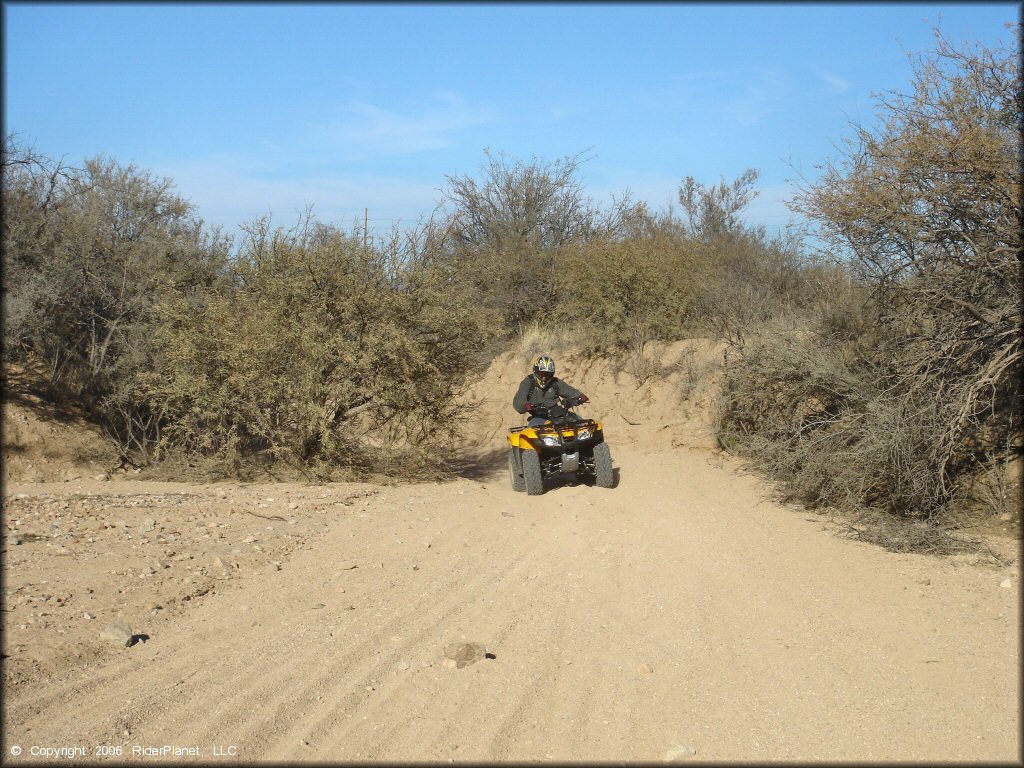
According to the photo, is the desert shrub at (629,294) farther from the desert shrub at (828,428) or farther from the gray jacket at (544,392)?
the gray jacket at (544,392)

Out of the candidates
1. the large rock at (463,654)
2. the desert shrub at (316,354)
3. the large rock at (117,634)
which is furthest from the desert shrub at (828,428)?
the large rock at (117,634)

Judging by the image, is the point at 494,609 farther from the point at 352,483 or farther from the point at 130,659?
the point at 352,483

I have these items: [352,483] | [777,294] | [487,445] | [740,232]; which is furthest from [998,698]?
[740,232]

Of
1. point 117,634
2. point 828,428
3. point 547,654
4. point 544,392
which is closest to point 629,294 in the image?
point 544,392

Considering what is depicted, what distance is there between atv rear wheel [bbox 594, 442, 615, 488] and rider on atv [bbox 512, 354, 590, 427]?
73 cm

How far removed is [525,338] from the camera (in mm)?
21234

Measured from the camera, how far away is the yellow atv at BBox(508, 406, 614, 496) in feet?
35.8

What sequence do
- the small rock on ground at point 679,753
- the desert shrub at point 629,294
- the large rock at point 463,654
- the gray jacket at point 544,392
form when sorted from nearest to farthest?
the small rock on ground at point 679,753
the large rock at point 463,654
the gray jacket at point 544,392
the desert shrub at point 629,294

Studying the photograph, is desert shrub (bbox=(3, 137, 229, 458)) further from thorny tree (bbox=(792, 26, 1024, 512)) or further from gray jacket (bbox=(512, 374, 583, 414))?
thorny tree (bbox=(792, 26, 1024, 512))

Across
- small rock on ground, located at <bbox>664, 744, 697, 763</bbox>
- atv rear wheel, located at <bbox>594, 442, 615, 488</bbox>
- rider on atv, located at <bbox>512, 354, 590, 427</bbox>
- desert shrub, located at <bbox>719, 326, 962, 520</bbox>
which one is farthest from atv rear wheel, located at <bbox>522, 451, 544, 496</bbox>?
small rock on ground, located at <bbox>664, 744, 697, 763</bbox>

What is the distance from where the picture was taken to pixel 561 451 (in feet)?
36.1

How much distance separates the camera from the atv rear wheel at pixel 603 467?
11.0 m

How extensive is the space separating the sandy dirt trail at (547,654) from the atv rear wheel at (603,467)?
7.32ft

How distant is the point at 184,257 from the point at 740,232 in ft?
51.5
